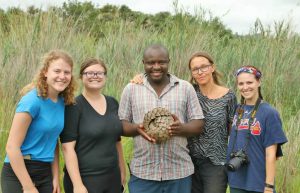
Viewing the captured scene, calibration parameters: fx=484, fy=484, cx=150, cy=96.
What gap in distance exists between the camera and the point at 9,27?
29.1 feet

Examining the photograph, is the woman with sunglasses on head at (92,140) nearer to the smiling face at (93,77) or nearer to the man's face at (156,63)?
the smiling face at (93,77)

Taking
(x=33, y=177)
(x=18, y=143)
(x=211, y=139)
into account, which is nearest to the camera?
(x=18, y=143)

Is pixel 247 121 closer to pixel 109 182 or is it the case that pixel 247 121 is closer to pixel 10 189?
pixel 109 182

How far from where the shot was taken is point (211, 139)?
4.21 m

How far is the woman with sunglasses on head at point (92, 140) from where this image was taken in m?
3.88

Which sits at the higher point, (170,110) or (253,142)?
(170,110)

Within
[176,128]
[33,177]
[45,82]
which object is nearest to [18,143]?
[33,177]

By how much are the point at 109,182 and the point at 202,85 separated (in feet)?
3.93

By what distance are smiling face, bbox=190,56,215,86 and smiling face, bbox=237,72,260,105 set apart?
14.5 inches

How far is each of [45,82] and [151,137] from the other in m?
0.94

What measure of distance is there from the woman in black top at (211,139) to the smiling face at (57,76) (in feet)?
3.97

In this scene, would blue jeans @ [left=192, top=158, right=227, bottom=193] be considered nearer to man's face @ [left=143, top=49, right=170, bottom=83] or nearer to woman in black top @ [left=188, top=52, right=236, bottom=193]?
woman in black top @ [left=188, top=52, right=236, bottom=193]

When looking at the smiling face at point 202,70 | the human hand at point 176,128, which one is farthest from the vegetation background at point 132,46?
the human hand at point 176,128

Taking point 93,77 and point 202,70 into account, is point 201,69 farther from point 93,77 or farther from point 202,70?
point 93,77
